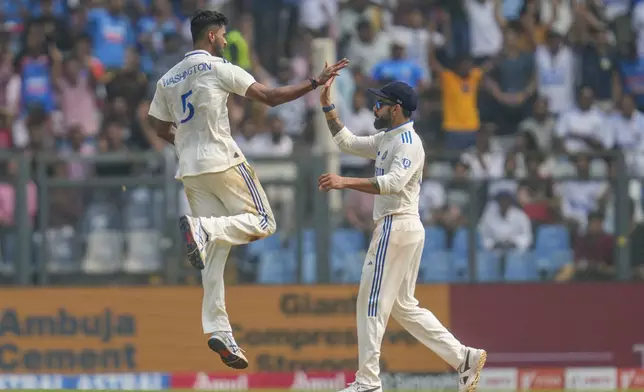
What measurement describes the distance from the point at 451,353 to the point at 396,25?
937 cm

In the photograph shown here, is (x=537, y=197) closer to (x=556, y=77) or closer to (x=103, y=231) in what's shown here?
(x=556, y=77)

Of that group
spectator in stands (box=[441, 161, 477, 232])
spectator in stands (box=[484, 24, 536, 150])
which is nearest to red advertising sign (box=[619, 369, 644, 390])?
spectator in stands (box=[441, 161, 477, 232])

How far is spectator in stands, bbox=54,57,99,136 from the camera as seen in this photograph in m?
19.4

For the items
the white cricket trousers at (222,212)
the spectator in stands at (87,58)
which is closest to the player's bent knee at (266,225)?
the white cricket trousers at (222,212)

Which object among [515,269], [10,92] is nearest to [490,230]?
[515,269]

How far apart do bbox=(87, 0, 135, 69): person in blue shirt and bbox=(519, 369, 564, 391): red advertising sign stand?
7197 mm

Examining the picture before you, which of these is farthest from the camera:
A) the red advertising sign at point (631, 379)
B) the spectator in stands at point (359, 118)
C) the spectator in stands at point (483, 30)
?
the spectator in stands at point (483, 30)

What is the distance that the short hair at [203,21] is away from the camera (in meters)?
11.8

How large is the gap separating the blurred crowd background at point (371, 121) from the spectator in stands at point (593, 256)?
0.07 ft

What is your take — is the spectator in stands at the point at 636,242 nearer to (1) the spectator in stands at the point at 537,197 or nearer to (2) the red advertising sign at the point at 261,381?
(1) the spectator in stands at the point at 537,197

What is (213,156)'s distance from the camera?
38.9 feet

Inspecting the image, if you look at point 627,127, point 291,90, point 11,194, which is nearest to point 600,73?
point 627,127

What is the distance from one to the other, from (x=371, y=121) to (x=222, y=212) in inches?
286

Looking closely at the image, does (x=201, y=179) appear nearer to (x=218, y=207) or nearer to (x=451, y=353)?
(x=218, y=207)
